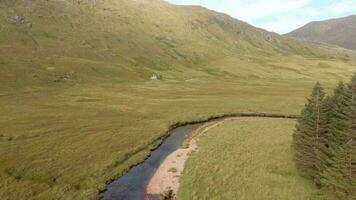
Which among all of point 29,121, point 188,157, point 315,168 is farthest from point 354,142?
point 29,121

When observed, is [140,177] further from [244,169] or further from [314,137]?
[314,137]

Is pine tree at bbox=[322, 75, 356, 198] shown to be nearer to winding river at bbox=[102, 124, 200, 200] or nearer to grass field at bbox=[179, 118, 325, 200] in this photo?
grass field at bbox=[179, 118, 325, 200]

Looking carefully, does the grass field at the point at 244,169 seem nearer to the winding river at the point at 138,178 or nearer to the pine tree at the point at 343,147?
the pine tree at the point at 343,147

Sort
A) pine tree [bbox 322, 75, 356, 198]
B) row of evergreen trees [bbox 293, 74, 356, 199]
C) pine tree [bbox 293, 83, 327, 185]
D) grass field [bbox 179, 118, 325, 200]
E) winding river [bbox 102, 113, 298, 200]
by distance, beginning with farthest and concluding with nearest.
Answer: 1. pine tree [bbox 293, 83, 327, 185]
2. winding river [bbox 102, 113, 298, 200]
3. grass field [bbox 179, 118, 325, 200]
4. row of evergreen trees [bbox 293, 74, 356, 199]
5. pine tree [bbox 322, 75, 356, 198]

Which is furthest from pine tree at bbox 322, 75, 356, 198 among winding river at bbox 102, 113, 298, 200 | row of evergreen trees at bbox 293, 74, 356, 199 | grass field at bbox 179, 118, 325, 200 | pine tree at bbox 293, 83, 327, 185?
winding river at bbox 102, 113, 298, 200

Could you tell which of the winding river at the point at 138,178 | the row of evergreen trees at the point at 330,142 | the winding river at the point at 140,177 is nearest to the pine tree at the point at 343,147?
the row of evergreen trees at the point at 330,142

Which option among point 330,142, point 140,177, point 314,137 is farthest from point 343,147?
point 140,177
